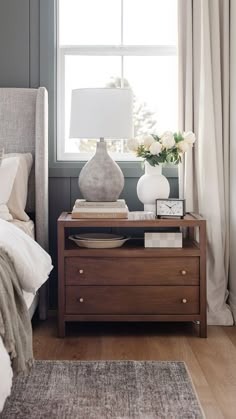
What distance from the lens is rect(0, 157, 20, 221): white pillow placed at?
3.27m

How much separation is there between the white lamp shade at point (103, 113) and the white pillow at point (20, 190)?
386 mm

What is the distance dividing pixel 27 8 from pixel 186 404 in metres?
2.58

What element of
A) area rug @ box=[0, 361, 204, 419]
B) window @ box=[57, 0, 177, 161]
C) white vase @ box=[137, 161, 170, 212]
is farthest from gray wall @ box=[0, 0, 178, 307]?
area rug @ box=[0, 361, 204, 419]

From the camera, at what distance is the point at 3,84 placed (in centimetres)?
379

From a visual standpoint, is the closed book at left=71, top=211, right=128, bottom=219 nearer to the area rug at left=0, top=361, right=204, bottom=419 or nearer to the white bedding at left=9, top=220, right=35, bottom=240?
the white bedding at left=9, top=220, right=35, bottom=240

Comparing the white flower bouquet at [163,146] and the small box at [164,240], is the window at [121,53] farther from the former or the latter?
the small box at [164,240]

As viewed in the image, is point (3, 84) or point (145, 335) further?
point (3, 84)

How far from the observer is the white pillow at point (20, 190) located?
3422mm

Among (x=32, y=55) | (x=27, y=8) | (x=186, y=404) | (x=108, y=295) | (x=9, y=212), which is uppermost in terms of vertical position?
(x=27, y=8)

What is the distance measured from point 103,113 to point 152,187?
53 centimetres

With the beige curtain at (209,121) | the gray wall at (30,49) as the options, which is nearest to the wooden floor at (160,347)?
the beige curtain at (209,121)

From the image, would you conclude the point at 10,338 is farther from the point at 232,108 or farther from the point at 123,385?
the point at 232,108

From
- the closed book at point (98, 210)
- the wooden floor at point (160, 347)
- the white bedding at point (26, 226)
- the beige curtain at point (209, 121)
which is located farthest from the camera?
the beige curtain at point (209, 121)

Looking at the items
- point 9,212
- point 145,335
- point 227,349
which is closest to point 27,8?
point 9,212
